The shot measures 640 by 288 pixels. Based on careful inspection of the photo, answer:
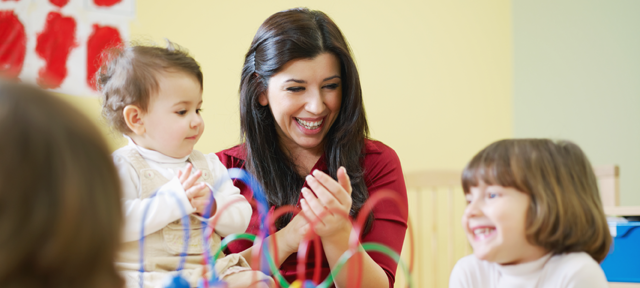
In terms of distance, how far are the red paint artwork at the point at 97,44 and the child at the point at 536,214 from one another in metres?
1.30

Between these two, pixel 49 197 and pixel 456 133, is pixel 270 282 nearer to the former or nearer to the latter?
pixel 49 197

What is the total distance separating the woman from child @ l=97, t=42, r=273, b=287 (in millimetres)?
202

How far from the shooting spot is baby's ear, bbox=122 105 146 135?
2.88ft

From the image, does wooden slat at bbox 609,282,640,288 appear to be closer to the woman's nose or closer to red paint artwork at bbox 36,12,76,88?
the woman's nose

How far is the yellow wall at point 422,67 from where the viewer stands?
1.87 meters

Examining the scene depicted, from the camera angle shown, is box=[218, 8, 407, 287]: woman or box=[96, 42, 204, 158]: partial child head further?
box=[218, 8, 407, 287]: woman

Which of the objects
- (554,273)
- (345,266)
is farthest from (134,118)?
(554,273)

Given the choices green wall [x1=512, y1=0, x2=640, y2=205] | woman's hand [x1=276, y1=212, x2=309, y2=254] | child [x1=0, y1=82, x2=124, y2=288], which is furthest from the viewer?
green wall [x1=512, y1=0, x2=640, y2=205]

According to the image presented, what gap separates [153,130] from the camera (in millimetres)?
887

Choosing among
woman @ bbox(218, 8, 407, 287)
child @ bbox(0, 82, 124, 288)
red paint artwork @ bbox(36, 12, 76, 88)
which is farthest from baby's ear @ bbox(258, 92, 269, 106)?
→ child @ bbox(0, 82, 124, 288)

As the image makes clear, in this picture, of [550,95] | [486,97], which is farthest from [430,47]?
[550,95]

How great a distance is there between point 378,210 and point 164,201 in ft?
1.70

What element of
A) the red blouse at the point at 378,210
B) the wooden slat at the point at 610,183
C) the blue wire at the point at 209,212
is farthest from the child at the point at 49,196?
the wooden slat at the point at 610,183

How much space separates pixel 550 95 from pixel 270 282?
66.7 inches
